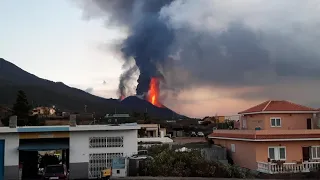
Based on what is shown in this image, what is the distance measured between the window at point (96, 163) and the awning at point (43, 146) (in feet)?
6.66

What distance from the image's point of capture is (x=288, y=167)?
3005 cm

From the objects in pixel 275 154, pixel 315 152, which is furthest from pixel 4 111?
pixel 315 152

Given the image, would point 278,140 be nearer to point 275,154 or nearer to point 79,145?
point 275,154

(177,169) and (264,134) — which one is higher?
(264,134)

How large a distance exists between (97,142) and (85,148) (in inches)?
37.1

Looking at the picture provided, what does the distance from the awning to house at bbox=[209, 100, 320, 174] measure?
45.1 feet

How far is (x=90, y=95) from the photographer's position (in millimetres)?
156250

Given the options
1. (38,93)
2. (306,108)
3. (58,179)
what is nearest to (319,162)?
(306,108)

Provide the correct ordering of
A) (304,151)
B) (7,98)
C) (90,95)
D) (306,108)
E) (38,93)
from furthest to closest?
(90,95) → (38,93) → (7,98) → (306,108) → (304,151)

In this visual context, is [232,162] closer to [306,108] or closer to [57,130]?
[306,108]

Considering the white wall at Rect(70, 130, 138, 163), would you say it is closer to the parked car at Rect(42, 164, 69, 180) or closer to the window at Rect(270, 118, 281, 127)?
the parked car at Rect(42, 164, 69, 180)

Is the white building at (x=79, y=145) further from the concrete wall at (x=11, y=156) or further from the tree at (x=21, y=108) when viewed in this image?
the tree at (x=21, y=108)

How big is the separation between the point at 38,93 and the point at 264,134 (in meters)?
111

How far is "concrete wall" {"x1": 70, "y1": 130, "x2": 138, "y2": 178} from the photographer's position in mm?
30047
